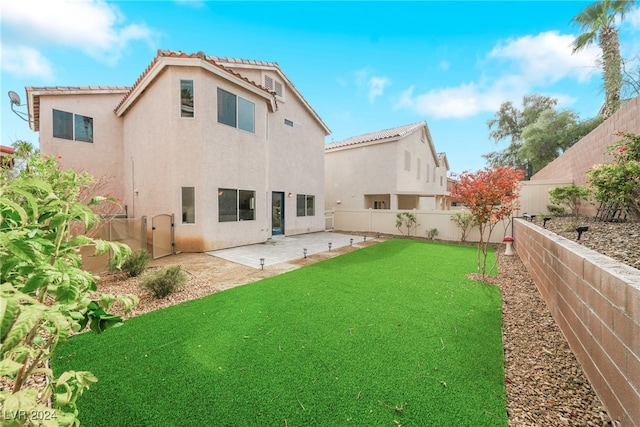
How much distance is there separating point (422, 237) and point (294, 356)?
41.7 ft

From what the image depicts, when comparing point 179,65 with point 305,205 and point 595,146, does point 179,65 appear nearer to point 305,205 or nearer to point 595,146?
point 305,205

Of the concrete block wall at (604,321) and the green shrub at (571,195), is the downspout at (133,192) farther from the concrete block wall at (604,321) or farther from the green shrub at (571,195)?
the green shrub at (571,195)

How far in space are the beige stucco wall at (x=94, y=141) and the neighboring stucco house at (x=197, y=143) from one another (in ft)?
0.13

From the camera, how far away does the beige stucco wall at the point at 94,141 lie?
453 inches

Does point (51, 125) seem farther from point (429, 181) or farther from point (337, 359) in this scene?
point (429, 181)

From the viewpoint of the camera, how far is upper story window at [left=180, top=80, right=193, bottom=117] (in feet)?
31.3

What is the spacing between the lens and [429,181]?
81.5 feet

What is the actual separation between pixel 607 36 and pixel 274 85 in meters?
18.1

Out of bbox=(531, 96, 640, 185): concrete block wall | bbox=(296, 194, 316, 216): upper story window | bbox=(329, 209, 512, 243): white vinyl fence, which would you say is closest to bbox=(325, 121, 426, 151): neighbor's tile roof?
bbox=(329, 209, 512, 243): white vinyl fence

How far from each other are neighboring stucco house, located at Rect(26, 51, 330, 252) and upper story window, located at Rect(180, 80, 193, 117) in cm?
4

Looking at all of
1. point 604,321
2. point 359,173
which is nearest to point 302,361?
point 604,321

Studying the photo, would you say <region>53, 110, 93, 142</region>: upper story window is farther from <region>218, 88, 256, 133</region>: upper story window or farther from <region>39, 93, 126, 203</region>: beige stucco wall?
<region>218, 88, 256, 133</region>: upper story window

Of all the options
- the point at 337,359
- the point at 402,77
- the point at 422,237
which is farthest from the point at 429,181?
the point at 337,359

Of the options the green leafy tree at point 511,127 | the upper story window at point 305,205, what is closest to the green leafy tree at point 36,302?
the upper story window at point 305,205
